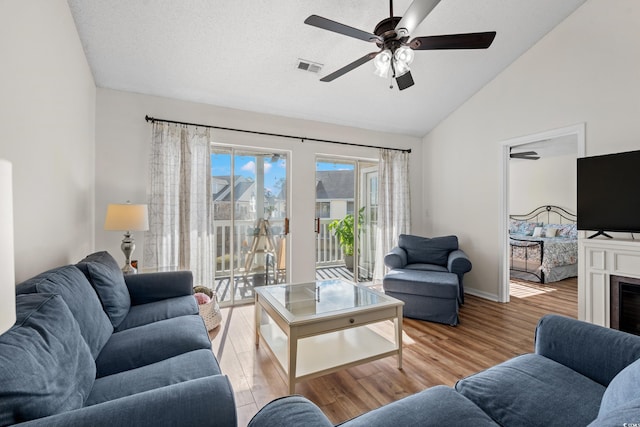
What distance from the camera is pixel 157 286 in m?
2.32

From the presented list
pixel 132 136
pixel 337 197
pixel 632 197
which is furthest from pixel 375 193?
pixel 132 136

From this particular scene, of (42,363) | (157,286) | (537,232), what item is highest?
(537,232)

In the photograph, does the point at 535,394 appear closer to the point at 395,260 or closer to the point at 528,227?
the point at 395,260

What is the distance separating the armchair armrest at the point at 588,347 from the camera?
1.25 metres

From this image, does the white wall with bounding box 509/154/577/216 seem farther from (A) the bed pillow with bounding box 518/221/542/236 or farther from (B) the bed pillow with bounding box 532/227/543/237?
(B) the bed pillow with bounding box 532/227/543/237

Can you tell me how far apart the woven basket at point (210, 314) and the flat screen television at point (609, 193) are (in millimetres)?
3717

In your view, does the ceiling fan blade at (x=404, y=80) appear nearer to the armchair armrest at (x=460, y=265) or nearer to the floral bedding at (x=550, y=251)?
the armchair armrest at (x=460, y=265)

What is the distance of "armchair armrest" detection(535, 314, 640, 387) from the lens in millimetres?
1249

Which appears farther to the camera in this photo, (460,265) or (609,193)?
(460,265)

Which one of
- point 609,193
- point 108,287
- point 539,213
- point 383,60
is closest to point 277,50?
point 383,60

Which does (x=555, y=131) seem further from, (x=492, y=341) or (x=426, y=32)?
(x=492, y=341)

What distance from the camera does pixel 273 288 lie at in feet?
8.79

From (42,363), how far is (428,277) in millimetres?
3082

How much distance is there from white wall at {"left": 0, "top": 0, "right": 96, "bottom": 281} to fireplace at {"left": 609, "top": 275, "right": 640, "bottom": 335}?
4.38 metres
